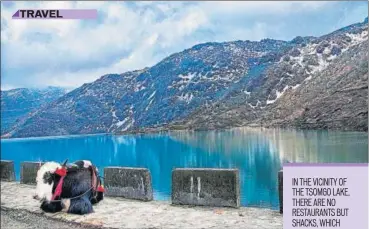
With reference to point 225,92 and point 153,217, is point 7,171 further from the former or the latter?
point 225,92

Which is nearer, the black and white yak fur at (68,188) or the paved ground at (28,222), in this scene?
the paved ground at (28,222)

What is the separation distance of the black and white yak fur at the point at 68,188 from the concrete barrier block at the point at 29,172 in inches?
175

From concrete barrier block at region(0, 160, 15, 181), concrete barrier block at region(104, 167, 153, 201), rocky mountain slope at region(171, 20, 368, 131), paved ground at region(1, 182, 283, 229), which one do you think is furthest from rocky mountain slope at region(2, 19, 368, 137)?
paved ground at region(1, 182, 283, 229)

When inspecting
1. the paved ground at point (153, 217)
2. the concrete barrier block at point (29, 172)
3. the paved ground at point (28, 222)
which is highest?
the concrete barrier block at point (29, 172)

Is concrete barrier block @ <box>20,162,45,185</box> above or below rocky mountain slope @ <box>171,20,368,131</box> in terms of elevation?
below

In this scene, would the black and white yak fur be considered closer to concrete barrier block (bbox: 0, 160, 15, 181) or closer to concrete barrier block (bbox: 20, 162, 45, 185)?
concrete barrier block (bbox: 20, 162, 45, 185)

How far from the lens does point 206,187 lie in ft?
32.7

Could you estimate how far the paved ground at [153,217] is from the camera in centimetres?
859

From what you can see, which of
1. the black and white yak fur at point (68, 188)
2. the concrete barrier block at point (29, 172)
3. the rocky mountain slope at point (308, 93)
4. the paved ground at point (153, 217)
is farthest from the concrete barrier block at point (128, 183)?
the rocky mountain slope at point (308, 93)

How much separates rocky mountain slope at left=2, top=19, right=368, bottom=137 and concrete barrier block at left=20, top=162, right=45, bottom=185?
283 ft

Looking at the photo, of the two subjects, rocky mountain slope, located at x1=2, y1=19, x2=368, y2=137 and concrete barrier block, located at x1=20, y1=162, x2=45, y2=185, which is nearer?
concrete barrier block, located at x1=20, y1=162, x2=45, y2=185

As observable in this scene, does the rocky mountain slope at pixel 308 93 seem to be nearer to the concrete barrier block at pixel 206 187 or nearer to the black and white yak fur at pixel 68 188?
the concrete barrier block at pixel 206 187

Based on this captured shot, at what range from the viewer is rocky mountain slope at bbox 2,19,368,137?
4759 inches

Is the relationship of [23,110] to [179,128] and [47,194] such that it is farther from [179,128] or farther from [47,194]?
[47,194]
